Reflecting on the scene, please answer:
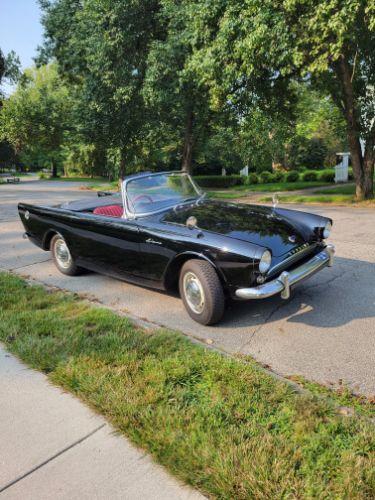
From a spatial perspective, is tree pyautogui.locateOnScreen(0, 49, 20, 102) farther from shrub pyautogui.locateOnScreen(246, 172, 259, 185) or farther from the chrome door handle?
the chrome door handle

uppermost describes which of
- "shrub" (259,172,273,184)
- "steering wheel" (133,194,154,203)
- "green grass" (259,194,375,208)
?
"shrub" (259,172,273,184)

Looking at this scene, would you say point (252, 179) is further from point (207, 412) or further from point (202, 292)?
point (207, 412)

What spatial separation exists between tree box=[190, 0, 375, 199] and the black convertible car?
21.0ft

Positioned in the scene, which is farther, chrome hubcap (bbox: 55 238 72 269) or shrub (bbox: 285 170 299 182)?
shrub (bbox: 285 170 299 182)

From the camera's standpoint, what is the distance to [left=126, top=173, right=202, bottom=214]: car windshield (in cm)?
460

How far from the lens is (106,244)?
458cm

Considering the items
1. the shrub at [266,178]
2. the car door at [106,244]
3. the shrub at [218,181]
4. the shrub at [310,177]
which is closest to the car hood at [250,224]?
the car door at [106,244]

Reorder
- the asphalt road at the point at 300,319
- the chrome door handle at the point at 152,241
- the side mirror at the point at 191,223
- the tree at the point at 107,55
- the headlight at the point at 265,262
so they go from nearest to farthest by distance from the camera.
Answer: the asphalt road at the point at 300,319
the headlight at the point at 265,262
the side mirror at the point at 191,223
the chrome door handle at the point at 152,241
the tree at the point at 107,55

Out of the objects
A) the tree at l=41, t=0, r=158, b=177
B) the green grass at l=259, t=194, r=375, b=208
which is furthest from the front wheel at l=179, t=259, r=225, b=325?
the tree at l=41, t=0, r=158, b=177

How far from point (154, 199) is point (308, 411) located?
3007mm

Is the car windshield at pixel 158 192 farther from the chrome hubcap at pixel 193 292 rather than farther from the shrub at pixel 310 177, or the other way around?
the shrub at pixel 310 177

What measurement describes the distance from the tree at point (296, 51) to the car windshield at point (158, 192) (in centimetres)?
609

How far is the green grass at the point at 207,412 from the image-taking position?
1938 mm

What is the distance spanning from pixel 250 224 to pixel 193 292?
91cm
